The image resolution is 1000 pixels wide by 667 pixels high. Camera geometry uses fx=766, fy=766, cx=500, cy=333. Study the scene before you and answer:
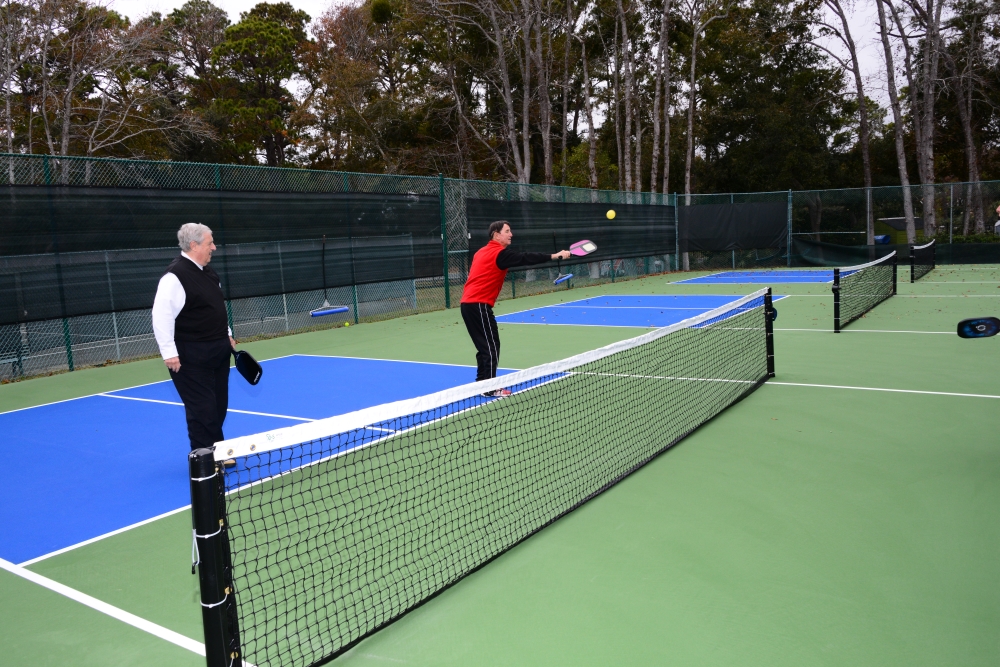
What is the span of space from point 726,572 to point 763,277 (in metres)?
19.9

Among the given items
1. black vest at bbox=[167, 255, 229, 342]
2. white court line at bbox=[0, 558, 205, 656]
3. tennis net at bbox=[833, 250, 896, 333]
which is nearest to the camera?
white court line at bbox=[0, 558, 205, 656]

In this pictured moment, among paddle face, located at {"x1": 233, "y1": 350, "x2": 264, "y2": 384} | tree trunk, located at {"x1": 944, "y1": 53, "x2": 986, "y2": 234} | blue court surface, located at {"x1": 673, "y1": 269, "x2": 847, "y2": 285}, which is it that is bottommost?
blue court surface, located at {"x1": 673, "y1": 269, "x2": 847, "y2": 285}

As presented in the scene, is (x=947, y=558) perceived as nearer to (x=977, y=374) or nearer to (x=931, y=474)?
(x=931, y=474)

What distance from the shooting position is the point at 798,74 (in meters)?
37.3

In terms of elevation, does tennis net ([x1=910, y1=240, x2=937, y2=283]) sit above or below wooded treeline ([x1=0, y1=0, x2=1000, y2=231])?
below

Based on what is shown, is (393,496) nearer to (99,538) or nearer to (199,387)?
(199,387)

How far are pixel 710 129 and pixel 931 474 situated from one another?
123 ft

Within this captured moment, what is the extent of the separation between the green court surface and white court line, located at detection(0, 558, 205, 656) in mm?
35

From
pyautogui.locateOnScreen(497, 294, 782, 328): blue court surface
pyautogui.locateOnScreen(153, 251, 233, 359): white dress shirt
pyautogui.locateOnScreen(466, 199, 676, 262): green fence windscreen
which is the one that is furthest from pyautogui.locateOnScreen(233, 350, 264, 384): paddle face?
pyautogui.locateOnScreen(466, 199, 676, 262): green fence windscreen

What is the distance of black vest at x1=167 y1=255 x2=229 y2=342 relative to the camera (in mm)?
4629

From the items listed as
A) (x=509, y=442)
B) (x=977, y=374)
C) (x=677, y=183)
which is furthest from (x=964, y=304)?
(x=677, y=183)

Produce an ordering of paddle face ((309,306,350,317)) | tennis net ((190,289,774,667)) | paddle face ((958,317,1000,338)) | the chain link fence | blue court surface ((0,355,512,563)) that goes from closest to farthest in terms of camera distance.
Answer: tennis net ((190,289,774,667))
paddle face ((958,317,1000,338))
blue court surface ((0,355,512,563))
the chain link fence
paddle face ((309,306,350,317))

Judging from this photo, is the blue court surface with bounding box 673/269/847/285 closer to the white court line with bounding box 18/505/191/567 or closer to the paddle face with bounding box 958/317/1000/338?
the paddle face with bounding box 958/317/1000/338

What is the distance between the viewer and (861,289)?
579 inches
